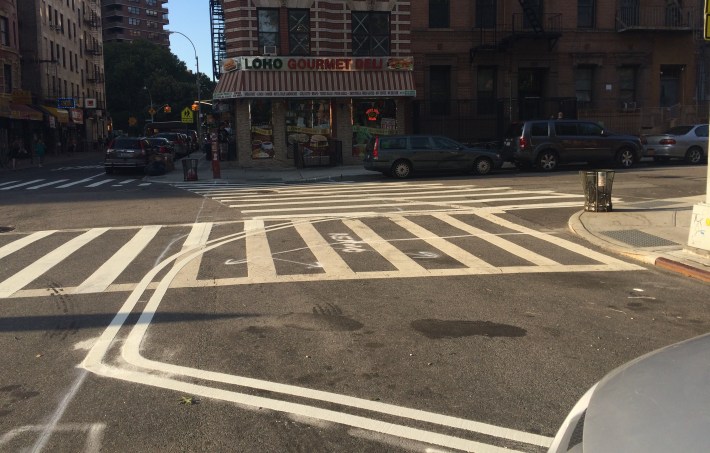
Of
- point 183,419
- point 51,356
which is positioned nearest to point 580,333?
point 183,419

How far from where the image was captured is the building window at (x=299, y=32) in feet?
96.9

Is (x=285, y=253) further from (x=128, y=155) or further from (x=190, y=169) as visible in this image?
(x=128, y=155)

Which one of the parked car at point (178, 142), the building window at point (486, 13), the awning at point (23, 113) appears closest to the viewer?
the building window at point (486, 13)

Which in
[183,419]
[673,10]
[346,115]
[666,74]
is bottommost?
[183,419]

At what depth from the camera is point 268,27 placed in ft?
96.1

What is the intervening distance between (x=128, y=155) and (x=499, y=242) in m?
22.3

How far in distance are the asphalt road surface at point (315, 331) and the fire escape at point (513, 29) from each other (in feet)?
63.1

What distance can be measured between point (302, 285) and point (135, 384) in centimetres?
348

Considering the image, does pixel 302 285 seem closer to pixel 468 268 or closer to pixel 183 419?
pixel 468 268

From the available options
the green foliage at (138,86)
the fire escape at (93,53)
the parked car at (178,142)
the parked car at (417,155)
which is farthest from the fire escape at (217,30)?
the green foliage at (138,86)

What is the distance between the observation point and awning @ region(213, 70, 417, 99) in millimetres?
28219

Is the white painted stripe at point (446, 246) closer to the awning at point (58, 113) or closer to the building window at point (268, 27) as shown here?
the building window at point (268, 27)

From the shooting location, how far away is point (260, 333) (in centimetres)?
624

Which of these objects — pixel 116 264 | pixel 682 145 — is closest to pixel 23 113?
pixel 116 264
